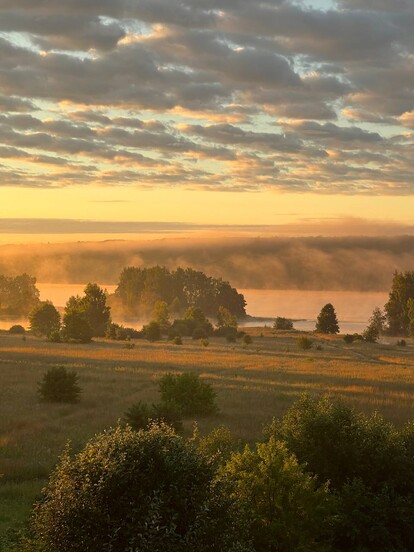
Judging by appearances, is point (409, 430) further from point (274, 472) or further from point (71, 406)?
point (71, 406)

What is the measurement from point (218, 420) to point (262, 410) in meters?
3.10

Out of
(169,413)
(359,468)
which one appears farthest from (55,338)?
(359,468)

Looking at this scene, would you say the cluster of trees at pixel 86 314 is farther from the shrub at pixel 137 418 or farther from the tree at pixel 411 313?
the shrub at pixel 137 418

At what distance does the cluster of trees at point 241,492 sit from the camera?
977 centimetres

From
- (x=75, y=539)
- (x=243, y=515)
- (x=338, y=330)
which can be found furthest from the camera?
(x=338, y=330)

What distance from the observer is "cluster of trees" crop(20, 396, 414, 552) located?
32.1ft

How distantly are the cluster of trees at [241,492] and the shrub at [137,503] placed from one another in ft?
0.06

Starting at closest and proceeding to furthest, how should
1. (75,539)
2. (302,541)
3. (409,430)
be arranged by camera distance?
1. (75,539)
2. (302,541)
3. (409,430)

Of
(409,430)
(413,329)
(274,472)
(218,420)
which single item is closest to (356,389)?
(218,420)

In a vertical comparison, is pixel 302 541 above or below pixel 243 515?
below

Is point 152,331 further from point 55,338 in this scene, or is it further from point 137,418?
point 137,418

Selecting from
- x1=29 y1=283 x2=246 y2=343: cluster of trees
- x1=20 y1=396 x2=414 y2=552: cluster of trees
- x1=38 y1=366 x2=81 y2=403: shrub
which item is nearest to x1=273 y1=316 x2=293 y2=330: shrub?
x1=29 y1=283 x2=246 y2=343: cluster of trees

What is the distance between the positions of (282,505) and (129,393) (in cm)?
2522

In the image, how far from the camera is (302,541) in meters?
12.8
